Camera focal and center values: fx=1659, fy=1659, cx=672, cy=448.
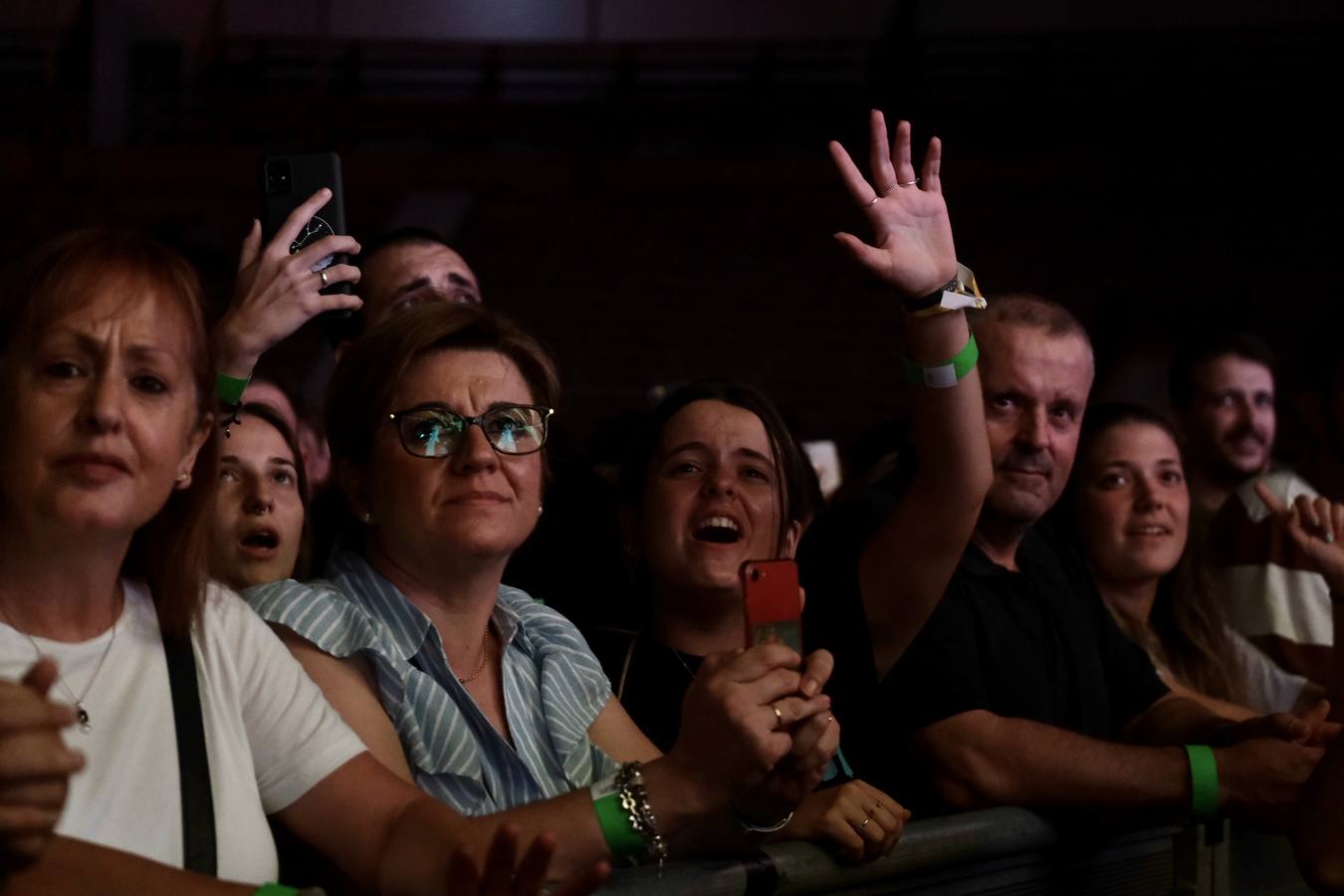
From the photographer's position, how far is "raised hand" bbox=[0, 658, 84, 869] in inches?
49.5

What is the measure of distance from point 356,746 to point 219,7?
1544cm

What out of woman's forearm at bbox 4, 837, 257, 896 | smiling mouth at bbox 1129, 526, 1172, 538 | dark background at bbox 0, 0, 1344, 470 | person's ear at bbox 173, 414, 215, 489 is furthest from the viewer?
dark background at bbox 0, 0, 1344, 470

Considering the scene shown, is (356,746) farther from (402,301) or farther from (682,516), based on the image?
(402,301)

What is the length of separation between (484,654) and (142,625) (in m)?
0.52

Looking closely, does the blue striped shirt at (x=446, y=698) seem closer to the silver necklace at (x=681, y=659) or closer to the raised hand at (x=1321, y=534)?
the silver necklace at (x=681, y=659)

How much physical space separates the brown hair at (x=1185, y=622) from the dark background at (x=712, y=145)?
6.29 metres

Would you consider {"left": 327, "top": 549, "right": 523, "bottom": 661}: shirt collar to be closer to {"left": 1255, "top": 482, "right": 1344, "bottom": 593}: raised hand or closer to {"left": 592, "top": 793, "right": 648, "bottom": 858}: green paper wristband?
{"left": 592, "top": 793, "right": 648, "bottom": 858}: green paper wristband

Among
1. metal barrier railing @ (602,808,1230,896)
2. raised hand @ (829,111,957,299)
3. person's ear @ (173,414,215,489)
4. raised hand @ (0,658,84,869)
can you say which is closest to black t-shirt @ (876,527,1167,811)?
metal barrier railing @ (602,808,1230,896)

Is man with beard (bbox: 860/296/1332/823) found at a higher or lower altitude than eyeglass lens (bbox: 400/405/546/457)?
lower

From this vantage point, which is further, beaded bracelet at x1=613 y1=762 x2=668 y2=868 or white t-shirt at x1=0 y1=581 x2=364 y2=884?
beaded bracelet at x1=613 y1=762 x2=668 y2=868

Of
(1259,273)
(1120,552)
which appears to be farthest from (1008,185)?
(1120,552)

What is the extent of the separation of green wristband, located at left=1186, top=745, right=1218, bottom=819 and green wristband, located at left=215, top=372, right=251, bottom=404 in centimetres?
148

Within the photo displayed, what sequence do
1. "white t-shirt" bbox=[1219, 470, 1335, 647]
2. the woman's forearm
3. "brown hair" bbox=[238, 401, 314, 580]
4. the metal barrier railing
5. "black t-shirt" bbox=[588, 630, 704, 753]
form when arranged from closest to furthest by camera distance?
the woman's forearm
the metal barrier railing
"black t-shirt" bbox=[588, 630, 704, 753]
"brown hair" bbox=[238, 401, 314, 580]
"white t-shirt" bbox=[1219, 470, 1335, 647]

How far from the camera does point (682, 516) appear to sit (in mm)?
2504
